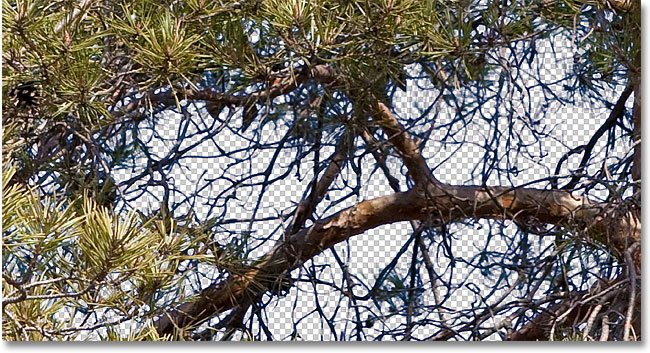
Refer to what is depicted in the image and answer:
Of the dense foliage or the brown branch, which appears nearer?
the dense foliage

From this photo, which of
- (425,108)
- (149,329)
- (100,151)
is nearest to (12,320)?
(149,329)

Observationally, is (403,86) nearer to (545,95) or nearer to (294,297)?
(545,95)

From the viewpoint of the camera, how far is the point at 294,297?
3.83 feet

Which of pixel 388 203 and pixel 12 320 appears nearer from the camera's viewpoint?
pixel 12 320

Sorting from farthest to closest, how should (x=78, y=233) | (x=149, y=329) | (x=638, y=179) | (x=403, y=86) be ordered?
(x=403, y=86) < (x=638, y=179) < (x=149, y=329) < (x=78, y=233)

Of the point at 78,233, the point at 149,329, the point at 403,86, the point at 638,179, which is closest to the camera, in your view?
the point at 78,233

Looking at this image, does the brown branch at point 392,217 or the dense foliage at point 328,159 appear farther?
the brown branch at point 392,217

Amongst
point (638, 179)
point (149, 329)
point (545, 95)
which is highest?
point (545, 95)

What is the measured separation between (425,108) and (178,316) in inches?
17.9

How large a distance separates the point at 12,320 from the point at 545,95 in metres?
0.75

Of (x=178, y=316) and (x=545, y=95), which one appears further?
(x=545, y=95)

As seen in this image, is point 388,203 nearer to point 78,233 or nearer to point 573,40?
point 573,40

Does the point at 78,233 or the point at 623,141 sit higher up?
the point at 623,141

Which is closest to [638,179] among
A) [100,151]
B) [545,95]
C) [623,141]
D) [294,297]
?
[623,141]
